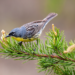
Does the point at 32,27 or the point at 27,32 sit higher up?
the point at 32,27

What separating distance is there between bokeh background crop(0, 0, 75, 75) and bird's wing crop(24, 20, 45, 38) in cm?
189

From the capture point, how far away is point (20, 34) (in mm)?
2703

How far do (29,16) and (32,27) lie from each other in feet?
14.0

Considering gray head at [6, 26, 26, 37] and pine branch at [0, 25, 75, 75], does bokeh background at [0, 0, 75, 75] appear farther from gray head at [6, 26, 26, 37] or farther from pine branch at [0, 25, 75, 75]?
pine branch at [0, 25, 75, 75]

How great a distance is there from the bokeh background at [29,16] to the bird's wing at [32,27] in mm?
1894

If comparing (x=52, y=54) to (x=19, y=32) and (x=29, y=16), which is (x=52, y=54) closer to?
(x=19, y=32)

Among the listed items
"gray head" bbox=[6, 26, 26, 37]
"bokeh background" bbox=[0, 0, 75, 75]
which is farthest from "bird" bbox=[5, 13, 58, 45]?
"bokeh background" bbox=[0, 0, 75, 75]

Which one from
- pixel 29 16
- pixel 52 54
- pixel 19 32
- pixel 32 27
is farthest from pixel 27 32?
pixel 29 16

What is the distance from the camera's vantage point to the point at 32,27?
313cm

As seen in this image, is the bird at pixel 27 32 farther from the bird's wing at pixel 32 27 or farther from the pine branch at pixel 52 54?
the pine branch at pixel 52 54

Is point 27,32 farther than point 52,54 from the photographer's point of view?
Yes

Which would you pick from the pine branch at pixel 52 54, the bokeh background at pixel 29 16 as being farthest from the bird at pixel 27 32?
the bokeh background at pixel 29 16

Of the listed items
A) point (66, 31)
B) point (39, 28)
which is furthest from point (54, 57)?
point (66, 31)

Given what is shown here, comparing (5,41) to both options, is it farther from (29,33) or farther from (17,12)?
(17,12)
